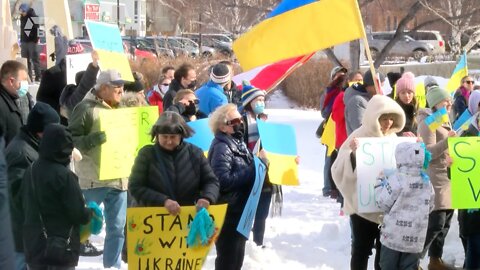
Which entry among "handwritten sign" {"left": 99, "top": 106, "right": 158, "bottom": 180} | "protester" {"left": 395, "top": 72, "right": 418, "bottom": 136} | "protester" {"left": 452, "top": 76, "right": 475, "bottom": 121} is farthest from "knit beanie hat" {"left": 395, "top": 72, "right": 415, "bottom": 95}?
"protester" {"left": 452, "top": 76, "right": 475, "bottom": 121}

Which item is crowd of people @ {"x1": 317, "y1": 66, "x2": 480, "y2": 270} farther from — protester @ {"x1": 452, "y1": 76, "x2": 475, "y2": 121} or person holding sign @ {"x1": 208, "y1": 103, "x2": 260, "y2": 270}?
protester @ {"x1": 452, "y1": 76, "x2": 475, "y2": 121}

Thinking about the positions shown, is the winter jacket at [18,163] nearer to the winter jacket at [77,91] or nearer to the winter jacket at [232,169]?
the winter jacket at [232,169]

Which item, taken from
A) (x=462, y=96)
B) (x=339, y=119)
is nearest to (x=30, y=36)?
(x=462, y=96)

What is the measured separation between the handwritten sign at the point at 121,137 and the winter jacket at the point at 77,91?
662mm

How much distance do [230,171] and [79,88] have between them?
7.22 feet

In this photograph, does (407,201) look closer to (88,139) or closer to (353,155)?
(353,155)

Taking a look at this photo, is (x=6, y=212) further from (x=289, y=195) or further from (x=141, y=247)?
(x=289, y=195)

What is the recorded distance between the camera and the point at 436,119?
289 inches

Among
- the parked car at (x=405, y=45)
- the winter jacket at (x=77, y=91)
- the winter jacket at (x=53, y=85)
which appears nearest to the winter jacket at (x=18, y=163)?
the winter jacket at (x=77, y=91)

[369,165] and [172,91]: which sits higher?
[172,91]

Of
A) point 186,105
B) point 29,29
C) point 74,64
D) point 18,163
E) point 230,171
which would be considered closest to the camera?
point 18,163

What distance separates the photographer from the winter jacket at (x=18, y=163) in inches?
235

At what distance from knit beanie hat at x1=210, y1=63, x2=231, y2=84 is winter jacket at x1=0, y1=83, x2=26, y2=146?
2191mm

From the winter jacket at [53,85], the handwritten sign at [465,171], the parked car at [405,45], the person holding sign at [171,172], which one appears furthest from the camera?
the parked car at [405,45]
